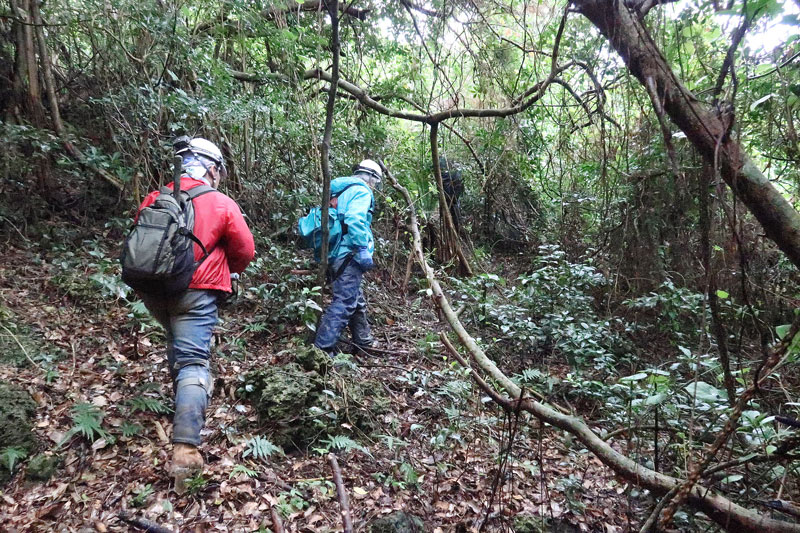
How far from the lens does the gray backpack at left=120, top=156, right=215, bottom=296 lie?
9.50ft

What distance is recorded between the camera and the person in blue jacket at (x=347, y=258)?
4.61 m

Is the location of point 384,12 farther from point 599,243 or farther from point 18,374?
point 18,374

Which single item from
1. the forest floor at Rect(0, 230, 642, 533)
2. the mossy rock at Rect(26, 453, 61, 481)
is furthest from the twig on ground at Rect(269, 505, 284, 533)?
the mossy rock at Rect(26, 453, 61, 481)

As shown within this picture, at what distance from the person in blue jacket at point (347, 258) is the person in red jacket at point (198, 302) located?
4.15ft

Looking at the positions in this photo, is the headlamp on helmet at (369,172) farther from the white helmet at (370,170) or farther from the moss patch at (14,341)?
the moss patch at (14,341)

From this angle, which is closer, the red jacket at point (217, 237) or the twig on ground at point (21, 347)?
the red jacket at point (217, 237)

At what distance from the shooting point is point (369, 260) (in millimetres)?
4773

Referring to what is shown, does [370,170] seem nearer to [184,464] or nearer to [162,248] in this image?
[162,248]

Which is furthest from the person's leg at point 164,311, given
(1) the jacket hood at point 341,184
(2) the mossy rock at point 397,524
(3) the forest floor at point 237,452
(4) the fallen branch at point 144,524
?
(1) the jacket hood at point 341,184

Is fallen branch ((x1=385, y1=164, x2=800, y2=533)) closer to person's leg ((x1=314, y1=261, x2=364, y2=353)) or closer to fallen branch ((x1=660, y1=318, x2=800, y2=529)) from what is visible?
fallen branch ((x1=660, y1=318, x2=800, y2=529))

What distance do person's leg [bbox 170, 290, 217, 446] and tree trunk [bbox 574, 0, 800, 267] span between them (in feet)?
9.95

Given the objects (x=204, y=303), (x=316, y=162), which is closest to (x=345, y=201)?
(x=316, y=162)

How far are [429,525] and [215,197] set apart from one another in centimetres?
262

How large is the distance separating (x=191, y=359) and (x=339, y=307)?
1.73 metres
